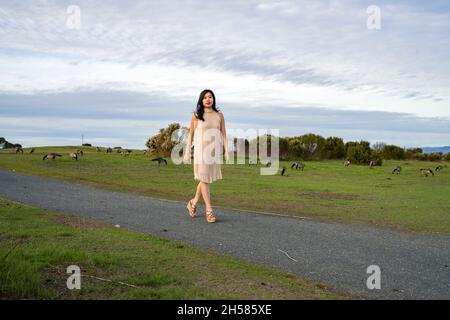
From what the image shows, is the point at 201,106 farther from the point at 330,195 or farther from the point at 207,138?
the point at 330,195

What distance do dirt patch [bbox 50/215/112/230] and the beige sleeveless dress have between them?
216 cm

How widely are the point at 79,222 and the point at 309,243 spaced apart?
14.6ft

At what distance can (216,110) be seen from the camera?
1019cm

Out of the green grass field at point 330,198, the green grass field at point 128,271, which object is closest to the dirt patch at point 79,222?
the green grass field at point 128,271

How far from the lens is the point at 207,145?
33.1ft

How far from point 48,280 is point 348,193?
14.6 m

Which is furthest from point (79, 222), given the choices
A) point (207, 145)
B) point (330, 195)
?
point (330, 195)

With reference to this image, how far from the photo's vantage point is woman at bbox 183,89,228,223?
10.0m

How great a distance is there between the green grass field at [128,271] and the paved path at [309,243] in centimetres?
56

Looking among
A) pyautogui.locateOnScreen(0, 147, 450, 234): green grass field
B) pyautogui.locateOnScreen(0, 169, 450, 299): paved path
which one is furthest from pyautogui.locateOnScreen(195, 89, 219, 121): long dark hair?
pyautogui.locateOnScreen(0, 147, 450, 234): green grass field

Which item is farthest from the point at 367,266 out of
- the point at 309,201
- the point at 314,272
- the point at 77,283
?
the point at 309,201

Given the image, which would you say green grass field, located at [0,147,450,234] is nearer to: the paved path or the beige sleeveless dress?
the paved path

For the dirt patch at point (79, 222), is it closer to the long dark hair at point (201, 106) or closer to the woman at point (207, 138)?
the woman at point (207, 138)
